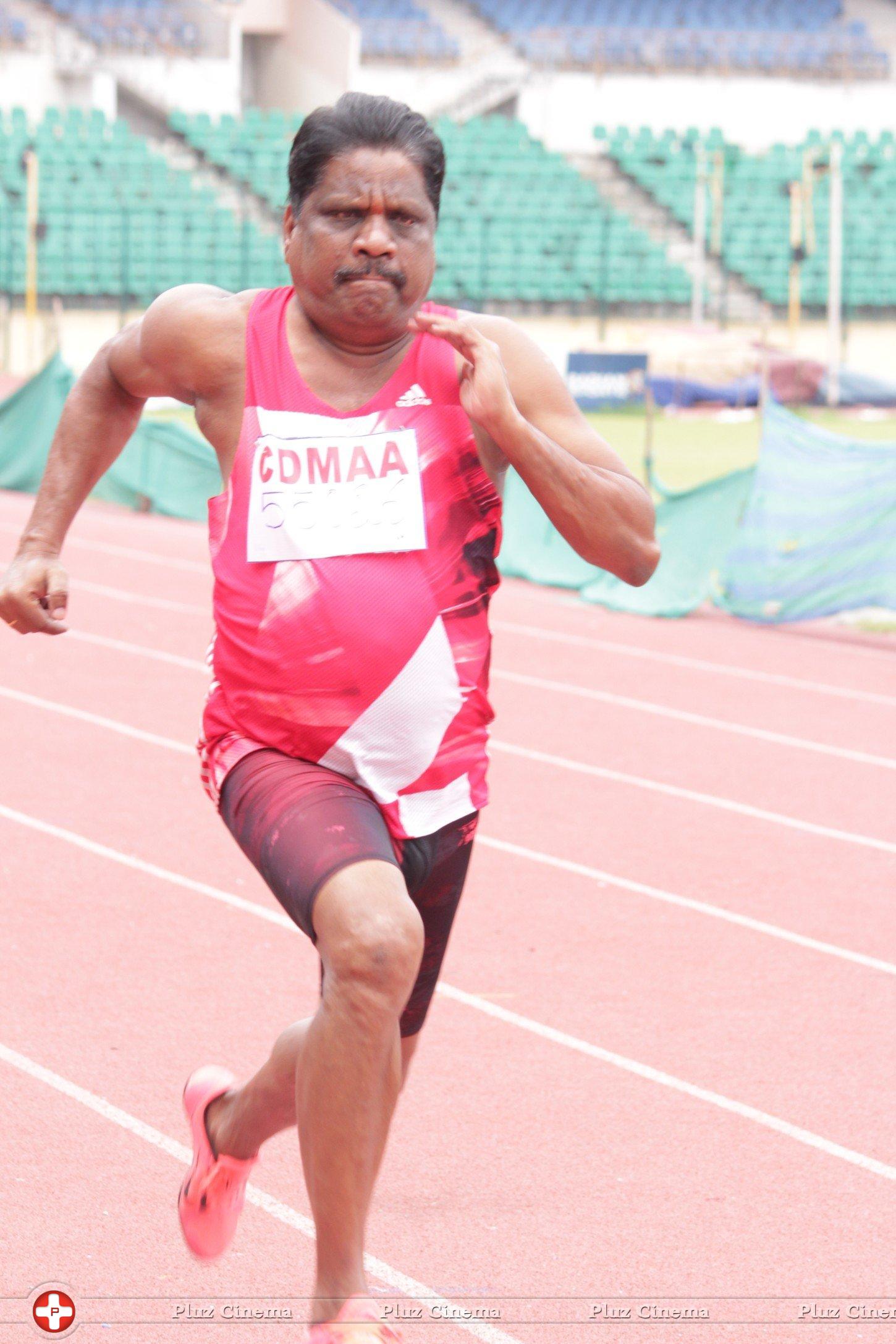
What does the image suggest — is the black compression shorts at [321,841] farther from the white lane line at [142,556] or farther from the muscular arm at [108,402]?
the white lane line at [142,556]

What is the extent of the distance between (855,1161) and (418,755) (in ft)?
5.33

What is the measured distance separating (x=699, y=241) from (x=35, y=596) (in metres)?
28.5

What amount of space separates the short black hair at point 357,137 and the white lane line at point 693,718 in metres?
5.34

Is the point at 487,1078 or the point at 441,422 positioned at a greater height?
the point at 441,422

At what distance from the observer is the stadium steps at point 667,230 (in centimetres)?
3281

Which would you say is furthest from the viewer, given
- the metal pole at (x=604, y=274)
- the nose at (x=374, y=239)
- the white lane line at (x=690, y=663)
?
the metal pole at (x=604, y=274)

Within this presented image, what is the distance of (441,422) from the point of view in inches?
104

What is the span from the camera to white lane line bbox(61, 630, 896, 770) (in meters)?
7.71

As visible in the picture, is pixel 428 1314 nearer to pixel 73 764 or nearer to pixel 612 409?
pixel 73 764

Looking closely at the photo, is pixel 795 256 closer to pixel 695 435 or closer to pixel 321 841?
pixel 695 435

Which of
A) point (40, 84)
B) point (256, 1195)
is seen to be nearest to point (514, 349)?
point (256, 1195)

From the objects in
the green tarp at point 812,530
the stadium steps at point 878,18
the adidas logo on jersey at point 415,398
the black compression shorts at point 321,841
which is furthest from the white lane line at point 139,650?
the stadium steps at point 878,18

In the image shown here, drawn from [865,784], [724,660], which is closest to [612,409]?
[724,660]

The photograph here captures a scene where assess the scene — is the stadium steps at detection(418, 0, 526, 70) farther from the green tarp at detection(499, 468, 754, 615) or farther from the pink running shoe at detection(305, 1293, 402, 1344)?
the pink running shoe at detection(305, 1293, 402, 1344)
